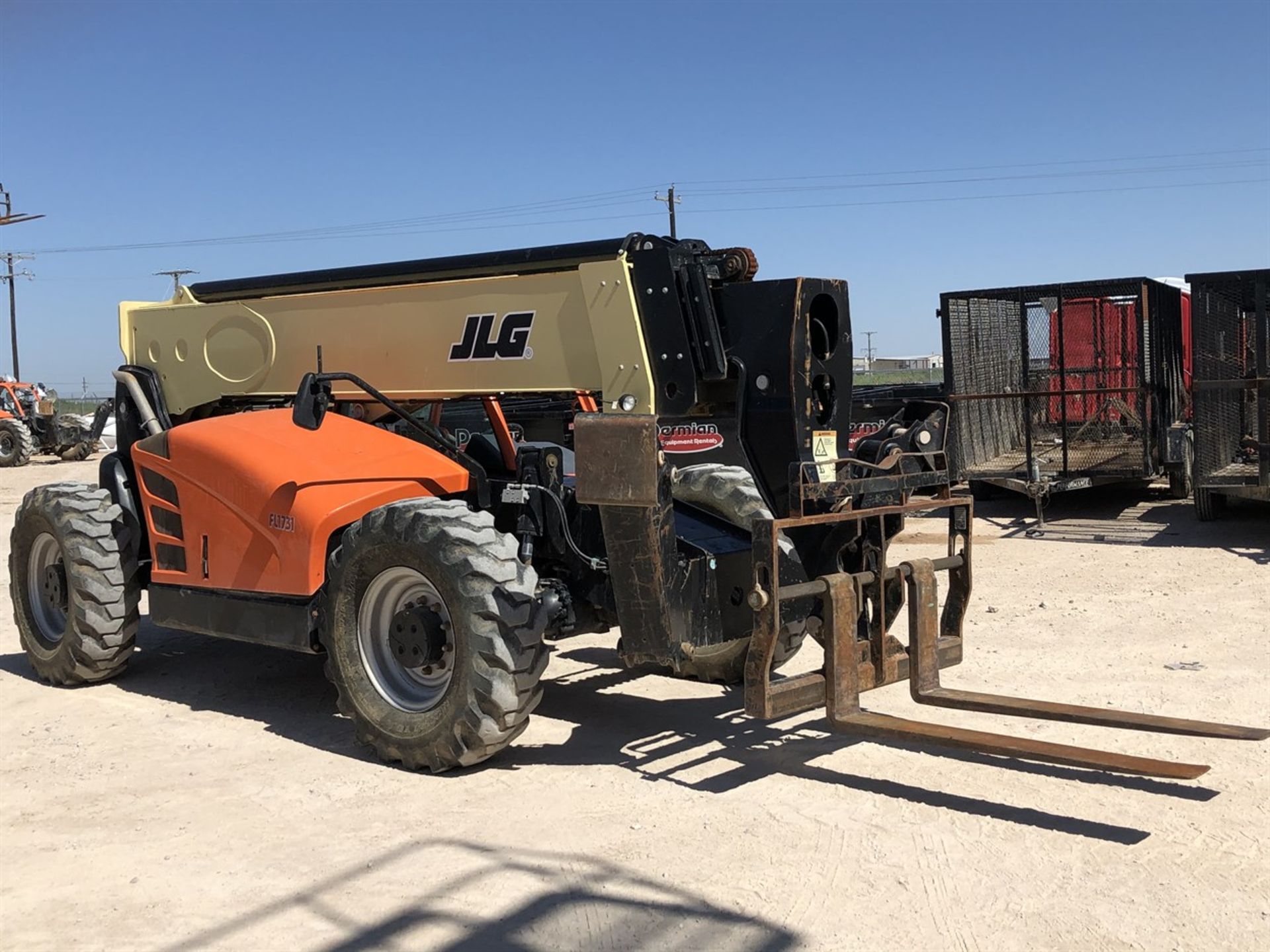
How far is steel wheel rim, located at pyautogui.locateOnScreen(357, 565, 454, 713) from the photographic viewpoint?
6.19 meters

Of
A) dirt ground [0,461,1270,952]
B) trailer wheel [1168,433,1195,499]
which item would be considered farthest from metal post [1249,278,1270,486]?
dirt ground [0,461,1270,952]

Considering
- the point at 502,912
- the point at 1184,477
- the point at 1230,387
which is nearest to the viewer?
the point at 502,912

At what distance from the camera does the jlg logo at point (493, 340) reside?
6586mm

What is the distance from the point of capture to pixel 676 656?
580 centimetres

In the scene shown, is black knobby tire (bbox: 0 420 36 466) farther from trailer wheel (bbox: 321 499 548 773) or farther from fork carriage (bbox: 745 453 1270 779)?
fork carriage (bbox: 745 453 1270 779)

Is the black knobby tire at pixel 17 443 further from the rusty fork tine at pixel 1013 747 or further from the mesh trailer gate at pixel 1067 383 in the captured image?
the rusty fork tine at pixel 1013 747

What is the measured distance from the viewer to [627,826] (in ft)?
17.0

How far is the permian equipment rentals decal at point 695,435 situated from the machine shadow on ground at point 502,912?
2.16 m

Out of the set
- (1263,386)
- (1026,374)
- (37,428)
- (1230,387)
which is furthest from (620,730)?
(37,428)

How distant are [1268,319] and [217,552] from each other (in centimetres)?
1155

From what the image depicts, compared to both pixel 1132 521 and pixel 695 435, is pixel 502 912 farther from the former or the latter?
pixel 1132 521

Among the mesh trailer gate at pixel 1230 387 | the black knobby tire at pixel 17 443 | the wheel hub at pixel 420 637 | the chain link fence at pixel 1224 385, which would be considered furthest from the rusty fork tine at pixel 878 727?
the black knobby tire at pixel 17 443

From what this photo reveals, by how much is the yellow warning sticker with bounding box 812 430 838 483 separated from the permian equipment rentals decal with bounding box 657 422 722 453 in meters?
0.46

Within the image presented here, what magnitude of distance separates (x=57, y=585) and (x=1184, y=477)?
13.4m
